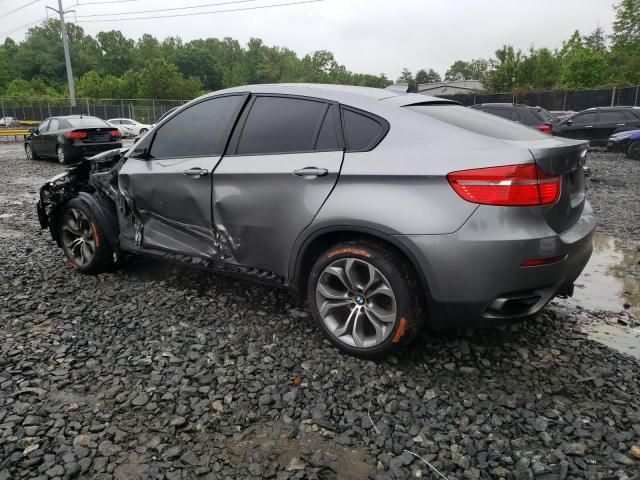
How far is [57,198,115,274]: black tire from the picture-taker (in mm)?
4301

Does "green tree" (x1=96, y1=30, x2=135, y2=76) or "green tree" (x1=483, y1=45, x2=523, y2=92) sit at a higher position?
"green tree" (x1=96, y1=30, x2=135, y2=76)

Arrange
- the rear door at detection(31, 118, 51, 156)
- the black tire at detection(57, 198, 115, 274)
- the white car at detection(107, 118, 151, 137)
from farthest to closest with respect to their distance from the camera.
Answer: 1. the white car at detection(107, 118, 151, 137)
2. the rear door at detection(31, 118, 51, 156)
3. the black tire at detection(57, 198, 115, 274)

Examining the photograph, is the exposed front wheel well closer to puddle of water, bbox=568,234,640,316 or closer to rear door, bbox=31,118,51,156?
puddle of water, bbox=568,234,640,316

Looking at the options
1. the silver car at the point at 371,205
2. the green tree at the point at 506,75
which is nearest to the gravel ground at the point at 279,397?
the silver car at the point at 371,205

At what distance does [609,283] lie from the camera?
455 centimetres

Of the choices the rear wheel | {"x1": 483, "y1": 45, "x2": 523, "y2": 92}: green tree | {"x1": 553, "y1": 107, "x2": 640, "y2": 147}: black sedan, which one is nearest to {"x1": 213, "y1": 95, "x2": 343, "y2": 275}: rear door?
the rear wheel

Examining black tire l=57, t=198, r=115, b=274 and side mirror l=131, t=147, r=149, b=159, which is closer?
side mirror l=131, t=147, r=149, b=159

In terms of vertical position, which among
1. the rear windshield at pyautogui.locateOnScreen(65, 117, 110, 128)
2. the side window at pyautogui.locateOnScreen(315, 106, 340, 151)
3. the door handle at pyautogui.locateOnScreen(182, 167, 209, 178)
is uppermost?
the side window at pyautogui.locateOnScreen(315, 106, 340, 151)

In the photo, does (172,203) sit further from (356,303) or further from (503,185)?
(503,185)

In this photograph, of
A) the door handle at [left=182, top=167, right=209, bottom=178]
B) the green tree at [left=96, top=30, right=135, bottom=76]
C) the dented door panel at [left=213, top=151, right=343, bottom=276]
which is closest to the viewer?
the dented door panel at [left=213, top=151, right=343, bottom=276]

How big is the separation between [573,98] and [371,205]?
116ft

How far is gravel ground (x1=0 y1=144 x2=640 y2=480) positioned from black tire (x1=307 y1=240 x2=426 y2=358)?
0.19 meters

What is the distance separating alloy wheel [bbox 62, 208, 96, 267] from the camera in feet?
14.4

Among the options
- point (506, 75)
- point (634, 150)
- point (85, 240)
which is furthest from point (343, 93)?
point (506, 75)
